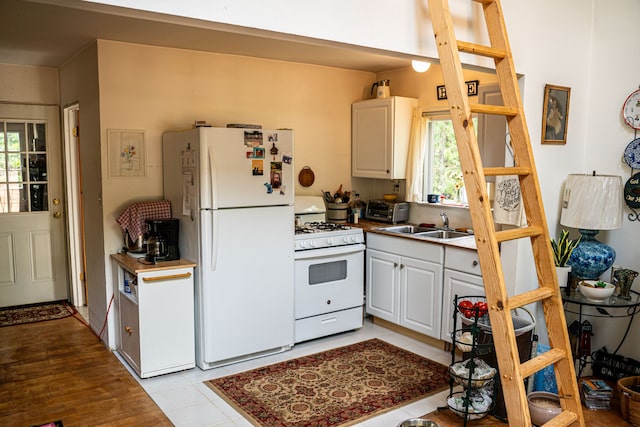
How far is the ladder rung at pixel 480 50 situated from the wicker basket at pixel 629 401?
1.97 m

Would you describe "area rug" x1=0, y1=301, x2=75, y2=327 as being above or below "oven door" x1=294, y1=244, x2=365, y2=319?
below

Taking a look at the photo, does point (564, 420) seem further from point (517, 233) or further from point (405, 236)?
point (405, 236)

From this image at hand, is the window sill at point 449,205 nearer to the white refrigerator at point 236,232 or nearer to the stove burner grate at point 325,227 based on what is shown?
the stove burner grate at point 325,227

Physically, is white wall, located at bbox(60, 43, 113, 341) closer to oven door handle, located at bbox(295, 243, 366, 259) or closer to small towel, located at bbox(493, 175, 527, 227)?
oven door handle, located at bbox(295, 243, 366, 259)

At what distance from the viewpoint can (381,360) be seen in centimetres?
390

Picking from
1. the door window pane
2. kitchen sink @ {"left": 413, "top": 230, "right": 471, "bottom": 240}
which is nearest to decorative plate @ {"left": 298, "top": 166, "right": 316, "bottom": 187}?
kitchen sink @ {"left": 413, "top": 230, "right": 471, "bottom": 240}

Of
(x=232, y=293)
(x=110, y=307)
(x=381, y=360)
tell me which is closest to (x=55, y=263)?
(x=110, y=307)

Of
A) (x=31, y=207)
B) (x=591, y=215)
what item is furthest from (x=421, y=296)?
(x=31, y=207)

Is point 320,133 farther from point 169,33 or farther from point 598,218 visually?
point 598,218

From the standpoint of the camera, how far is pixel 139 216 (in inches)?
152

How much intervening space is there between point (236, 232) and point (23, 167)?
280cm

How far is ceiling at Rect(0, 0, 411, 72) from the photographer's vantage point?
10.5 feet

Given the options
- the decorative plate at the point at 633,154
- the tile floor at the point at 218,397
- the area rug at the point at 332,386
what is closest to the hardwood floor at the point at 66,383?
the tile floor at the point at 218,397

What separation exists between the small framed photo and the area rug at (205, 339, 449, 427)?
5.73 feet
